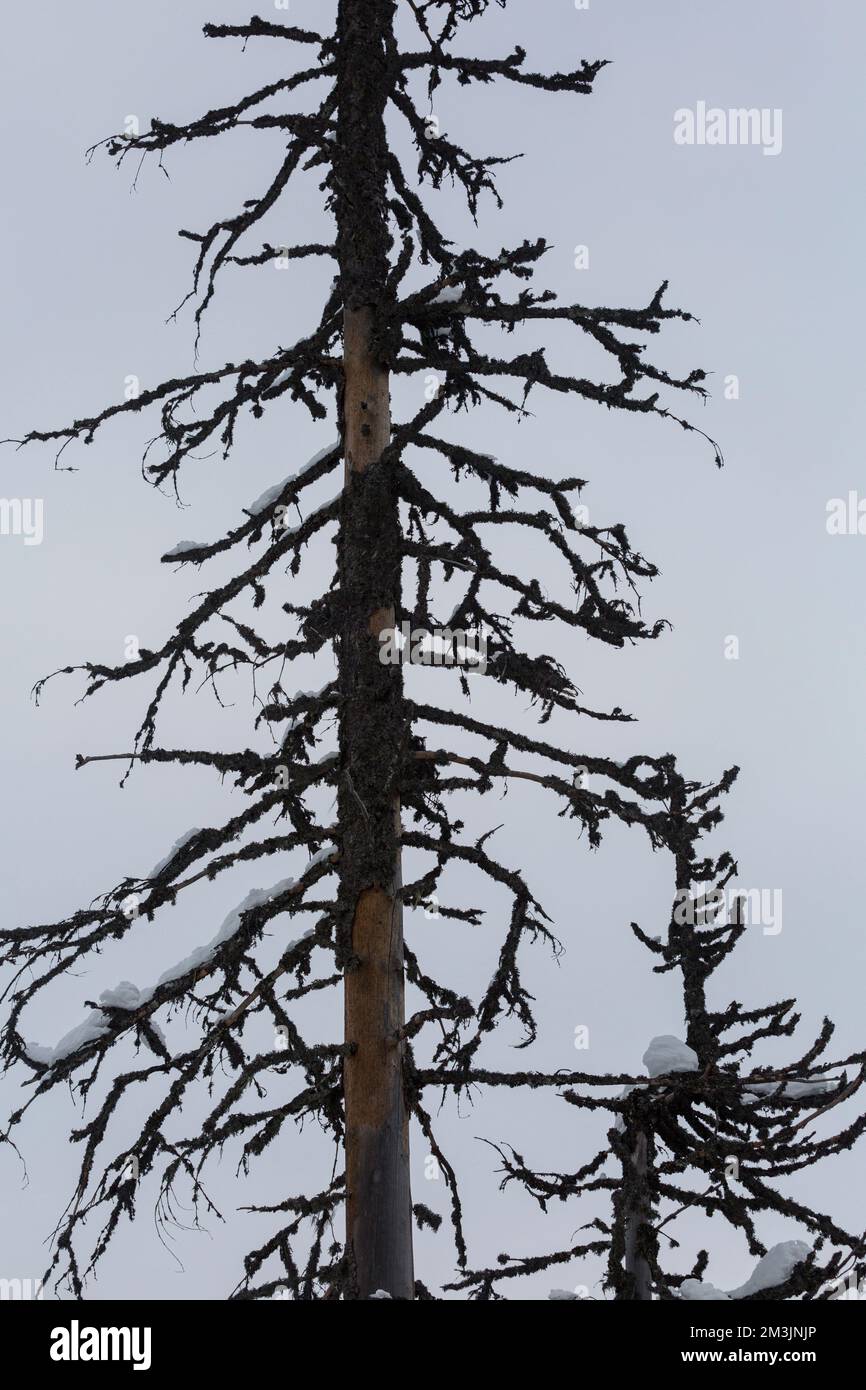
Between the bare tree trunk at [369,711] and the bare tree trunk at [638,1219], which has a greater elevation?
the bare tree trunk at [369,711]

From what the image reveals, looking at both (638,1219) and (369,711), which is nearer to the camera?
(638,1219)

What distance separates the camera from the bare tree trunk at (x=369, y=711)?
7.63 m

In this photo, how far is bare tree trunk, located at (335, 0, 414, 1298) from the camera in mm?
7629

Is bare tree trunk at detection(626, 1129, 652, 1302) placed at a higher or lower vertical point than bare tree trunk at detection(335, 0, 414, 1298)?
lower

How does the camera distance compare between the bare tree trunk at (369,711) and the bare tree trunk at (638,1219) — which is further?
the bare tree trunk at (638,1219)

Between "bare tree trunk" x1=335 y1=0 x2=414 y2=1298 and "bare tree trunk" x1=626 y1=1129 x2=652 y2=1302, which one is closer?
"bare tree trunk" x1=335 y1=0 x2=414 y2=1298

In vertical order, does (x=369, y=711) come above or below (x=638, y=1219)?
above

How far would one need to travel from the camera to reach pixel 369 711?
27.7 ft

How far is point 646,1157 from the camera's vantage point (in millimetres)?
8078

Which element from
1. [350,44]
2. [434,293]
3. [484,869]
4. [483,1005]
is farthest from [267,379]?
[483,1005]
